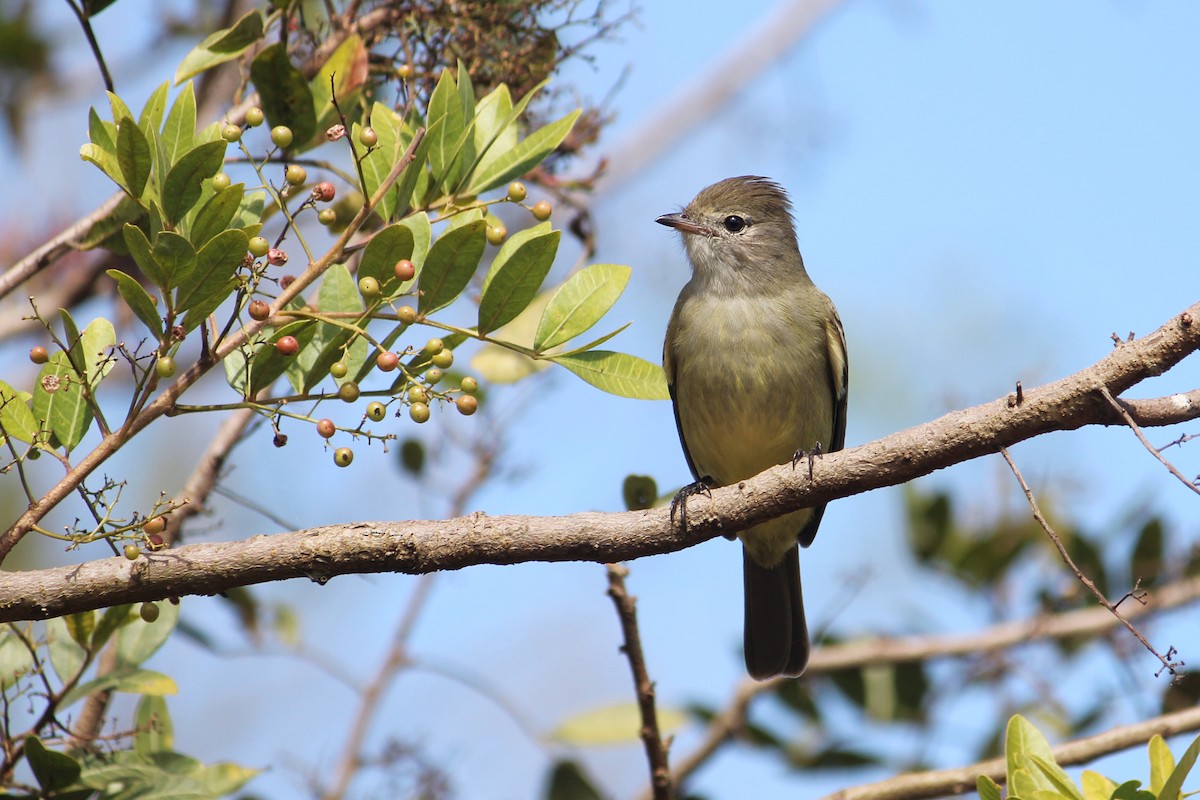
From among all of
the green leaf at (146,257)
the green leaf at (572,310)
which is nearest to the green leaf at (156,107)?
the green leaf at (146,257)

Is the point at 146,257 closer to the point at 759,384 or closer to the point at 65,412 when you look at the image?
the point at 65,412

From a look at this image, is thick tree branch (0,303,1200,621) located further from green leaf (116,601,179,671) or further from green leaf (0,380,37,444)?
green leaf (116,601,179,671)

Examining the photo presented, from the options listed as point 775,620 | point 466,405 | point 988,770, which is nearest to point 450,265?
point 466,405

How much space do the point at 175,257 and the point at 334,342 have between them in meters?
0.44

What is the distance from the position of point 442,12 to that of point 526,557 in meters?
1.82

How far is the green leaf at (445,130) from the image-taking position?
282 cm

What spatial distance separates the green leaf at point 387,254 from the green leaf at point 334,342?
0.12 meters

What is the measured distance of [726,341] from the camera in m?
5.09

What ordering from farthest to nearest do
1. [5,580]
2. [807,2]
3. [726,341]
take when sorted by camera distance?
1. [807,2]
2. [726,341]
3. [5,580]

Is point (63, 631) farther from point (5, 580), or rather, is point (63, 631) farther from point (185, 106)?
point (185, 106)

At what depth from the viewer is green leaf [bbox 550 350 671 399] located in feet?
9.56

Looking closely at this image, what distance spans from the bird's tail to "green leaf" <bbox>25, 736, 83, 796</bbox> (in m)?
2.91

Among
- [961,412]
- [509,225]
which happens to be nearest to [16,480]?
[509,225]

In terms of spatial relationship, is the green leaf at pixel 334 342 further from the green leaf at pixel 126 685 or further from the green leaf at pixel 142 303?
the green leaf at pixel 126 685
